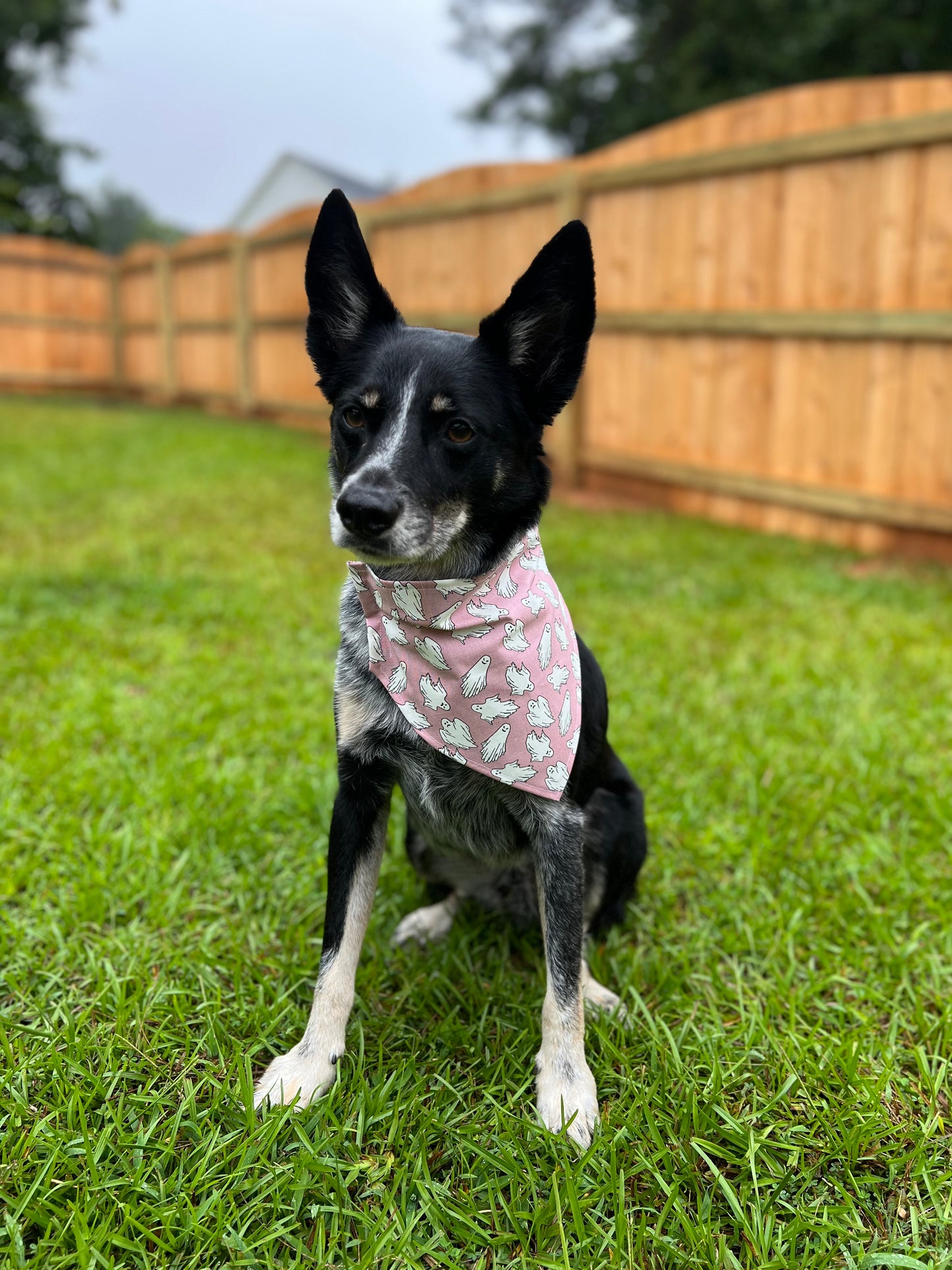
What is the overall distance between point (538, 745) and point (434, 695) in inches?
9.0

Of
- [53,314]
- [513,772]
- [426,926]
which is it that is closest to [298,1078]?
[426,926]

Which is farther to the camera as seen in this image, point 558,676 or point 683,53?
point 683,53

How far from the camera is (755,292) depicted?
6.60m

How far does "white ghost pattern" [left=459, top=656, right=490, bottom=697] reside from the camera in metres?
1.86

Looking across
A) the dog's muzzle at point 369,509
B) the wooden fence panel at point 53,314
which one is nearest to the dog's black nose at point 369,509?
the dog's muzzle at point 369,509

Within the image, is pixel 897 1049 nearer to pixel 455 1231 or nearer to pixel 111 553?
pixel 455 1231

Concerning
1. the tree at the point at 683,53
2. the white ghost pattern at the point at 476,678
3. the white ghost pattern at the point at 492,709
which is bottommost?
the white ghost pattern at the point at 492,709

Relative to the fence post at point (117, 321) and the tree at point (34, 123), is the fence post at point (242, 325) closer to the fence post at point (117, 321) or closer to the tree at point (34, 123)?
the fence post at point (117, 321)

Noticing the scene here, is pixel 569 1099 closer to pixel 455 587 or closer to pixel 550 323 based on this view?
pixel 455 587

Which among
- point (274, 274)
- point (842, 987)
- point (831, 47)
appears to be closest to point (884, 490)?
point (842, 987)

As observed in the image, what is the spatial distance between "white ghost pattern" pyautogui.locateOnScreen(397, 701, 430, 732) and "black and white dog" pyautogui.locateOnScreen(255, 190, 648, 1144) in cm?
5

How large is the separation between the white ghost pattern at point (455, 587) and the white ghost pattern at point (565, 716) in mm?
306

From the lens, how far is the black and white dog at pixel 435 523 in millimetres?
1788

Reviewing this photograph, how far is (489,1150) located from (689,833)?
1385 mm
